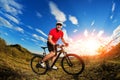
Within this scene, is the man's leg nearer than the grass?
No

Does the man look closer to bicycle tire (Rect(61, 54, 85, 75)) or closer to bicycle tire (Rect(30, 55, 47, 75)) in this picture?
bicycle tire (Rect(61, 54, 85, 75))

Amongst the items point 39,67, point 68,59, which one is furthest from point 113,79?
point 39,67

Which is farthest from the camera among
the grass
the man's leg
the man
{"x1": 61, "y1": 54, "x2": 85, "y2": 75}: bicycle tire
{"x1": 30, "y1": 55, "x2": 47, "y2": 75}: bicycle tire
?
{"x1": 30, "y1": 55, "x2": 47, "y2": 75}: bicycle tire

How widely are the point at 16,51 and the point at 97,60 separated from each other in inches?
249

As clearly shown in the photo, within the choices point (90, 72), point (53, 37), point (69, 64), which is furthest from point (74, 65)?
point (53, 37)

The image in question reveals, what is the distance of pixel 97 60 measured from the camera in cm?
1181

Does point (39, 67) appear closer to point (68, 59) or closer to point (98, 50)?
point (68, 59)

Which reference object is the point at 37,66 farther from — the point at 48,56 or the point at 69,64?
the point at 69,64

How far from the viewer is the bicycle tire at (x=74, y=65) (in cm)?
965

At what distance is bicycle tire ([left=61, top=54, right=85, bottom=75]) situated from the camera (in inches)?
380

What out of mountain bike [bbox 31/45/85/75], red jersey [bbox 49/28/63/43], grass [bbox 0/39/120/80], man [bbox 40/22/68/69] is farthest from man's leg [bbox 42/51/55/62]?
grass [bbox 0/39/120/80]

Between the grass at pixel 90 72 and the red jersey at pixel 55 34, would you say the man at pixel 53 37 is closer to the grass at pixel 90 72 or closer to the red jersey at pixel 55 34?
the red jersey at pixel 55 34

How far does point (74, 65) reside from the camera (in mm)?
10133

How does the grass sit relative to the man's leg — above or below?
below
